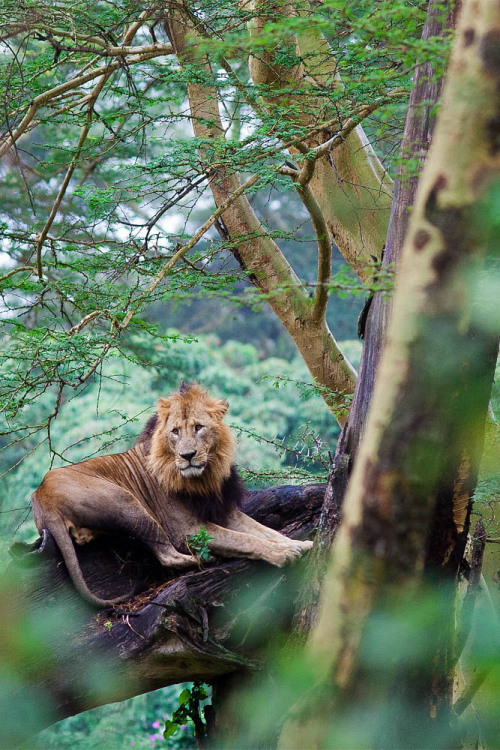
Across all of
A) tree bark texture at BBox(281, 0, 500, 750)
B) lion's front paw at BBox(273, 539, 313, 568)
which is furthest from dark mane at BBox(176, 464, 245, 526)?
tree bark texture at BBox(281, 0, 500, 750)

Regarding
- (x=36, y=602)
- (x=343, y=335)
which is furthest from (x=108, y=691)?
(x=343, y=335)

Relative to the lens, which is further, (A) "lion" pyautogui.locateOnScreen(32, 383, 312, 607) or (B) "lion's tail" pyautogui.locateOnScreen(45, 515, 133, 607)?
(A) "lion" pyautogui.locateOnScreen(32, 383, 312, 607)

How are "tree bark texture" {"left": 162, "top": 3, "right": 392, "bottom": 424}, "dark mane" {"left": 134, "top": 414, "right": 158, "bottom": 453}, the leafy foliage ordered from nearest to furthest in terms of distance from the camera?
the leafy foliage
"dark mane" {"left": 134, "top": 414, "right": 158, "bottom": 453}
"tree bark texture" {"left": 162, "top": 3, "right": 392, "bottom": 424}

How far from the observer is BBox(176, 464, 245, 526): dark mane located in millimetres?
4836

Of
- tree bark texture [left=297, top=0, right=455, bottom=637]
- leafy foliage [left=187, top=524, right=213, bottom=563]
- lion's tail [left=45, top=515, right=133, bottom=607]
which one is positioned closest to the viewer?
tree bark texture [left=297, top=0, right=455, bottom=637]

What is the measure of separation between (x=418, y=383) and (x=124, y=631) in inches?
115

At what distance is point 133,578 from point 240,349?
12476 mm

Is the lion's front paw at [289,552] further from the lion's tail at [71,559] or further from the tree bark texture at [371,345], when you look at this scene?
the lion's tail at [71,559]

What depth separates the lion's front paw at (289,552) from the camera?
435 cm

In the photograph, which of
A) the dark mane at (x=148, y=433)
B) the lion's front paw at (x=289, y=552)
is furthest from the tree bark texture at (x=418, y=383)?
the dark mane at (x=148, y=433)

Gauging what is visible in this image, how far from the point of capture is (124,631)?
13.6ft

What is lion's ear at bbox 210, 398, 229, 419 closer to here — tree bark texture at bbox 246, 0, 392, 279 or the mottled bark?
the mottled bark

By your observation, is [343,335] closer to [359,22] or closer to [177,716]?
[177,716]

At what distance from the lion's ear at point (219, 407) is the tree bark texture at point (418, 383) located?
10.7ft
